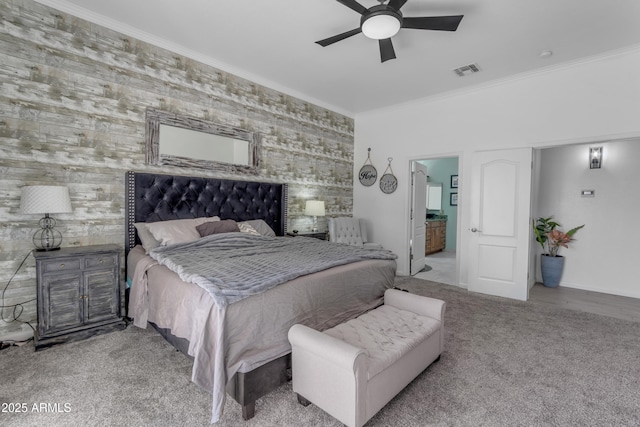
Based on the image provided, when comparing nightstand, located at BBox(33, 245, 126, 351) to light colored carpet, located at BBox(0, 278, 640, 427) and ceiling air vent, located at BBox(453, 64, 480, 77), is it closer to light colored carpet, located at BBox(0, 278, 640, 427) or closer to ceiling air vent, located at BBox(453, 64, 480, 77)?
light colored carpet, located at BBox(0, 278, 640, 427)

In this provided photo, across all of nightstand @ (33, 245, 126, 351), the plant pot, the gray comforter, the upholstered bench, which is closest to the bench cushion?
the upholstered bench

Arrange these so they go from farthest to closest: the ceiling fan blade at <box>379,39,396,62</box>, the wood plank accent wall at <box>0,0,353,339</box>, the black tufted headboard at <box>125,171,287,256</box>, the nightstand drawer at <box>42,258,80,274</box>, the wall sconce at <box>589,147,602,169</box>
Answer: the wall sconce at <box>589,147,602,169</box>, the black tufted headboard at <box>125,171,287,256</box>, the ceiling fan blade at <box>379,39,396,62</box>, the wood plank accent wall at <box>0,0,353,339</box>, the nightstand drawer at <box>42,258,80,274</box>

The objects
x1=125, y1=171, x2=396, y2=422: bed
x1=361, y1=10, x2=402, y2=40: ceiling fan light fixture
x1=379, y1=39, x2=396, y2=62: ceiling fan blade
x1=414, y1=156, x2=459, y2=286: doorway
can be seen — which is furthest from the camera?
x1=414, y1=156, x2=459, y2=286: doorway

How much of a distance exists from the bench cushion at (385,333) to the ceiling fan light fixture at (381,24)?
2.36 m

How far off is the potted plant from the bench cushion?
3709mm

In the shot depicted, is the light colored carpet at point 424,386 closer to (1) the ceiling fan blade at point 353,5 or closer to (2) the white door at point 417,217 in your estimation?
(2) the white door at point 417,217

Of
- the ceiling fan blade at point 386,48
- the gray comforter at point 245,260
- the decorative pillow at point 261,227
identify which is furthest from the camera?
the decorative pillow at point 261,227

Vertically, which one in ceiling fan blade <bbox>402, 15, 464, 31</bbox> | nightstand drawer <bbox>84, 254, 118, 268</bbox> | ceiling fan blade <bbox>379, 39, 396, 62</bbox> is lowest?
nightstand drawer <bbox>84, 254, 118, 268</bbox>

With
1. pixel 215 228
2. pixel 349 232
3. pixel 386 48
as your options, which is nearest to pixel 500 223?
pixel 349 232

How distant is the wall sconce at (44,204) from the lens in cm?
248

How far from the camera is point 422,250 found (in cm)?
597

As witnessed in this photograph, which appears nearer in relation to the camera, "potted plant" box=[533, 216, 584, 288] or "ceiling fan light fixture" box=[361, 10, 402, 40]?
"ceiling fan light fixture" box=[361, 10, 402, 40]

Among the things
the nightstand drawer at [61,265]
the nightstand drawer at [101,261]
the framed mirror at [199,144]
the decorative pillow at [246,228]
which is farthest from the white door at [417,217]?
the nightstand drawer at [61,265]

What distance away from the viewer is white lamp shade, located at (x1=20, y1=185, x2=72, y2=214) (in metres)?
2.47
